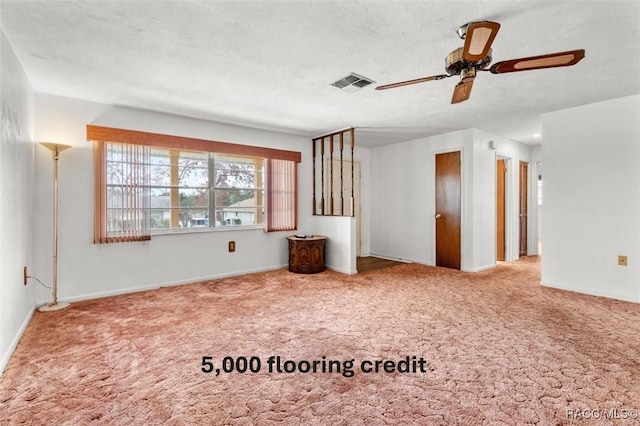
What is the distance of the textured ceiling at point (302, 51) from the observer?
6.58 feet

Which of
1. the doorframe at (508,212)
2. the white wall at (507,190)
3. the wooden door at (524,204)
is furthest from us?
the wooden door at (524,204)

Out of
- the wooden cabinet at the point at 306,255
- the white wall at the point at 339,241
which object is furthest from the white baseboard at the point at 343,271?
the wooden cabinet at the point at 306,255

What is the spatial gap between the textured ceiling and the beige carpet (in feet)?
7.53

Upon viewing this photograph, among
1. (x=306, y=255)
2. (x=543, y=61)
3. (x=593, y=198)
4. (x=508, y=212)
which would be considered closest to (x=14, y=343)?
(x=306, y=255)

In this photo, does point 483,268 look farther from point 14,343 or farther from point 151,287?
point 14,343

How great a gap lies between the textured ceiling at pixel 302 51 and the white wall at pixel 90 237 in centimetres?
23

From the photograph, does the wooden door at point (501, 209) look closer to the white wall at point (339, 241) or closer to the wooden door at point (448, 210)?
the wooden door at point (448, 210)

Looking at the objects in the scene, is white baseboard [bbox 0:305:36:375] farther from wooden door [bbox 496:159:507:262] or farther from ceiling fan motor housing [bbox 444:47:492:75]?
wooden door [bbox 496:159:507:262]

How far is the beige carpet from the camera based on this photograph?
5.55 feet

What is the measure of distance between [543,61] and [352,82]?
63.5 inches

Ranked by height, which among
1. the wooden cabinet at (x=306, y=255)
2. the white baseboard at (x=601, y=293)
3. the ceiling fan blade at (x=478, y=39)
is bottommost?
the white baseboard at (x=601, y=293)

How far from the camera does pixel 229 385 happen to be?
1.94m

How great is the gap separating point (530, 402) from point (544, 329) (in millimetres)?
1285

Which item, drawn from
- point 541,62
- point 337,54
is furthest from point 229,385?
point 541,62
